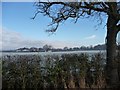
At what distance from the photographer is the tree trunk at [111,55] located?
720 centimetres

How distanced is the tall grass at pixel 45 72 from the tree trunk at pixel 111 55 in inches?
17.7

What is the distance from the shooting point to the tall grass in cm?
663

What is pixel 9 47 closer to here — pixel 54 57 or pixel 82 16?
pixel 54 57

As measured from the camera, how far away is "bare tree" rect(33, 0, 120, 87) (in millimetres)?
6914

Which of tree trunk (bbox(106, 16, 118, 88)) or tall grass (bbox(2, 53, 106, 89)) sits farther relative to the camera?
tree trunk (bbox(106, 16, 118, 88))

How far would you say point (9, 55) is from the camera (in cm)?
673

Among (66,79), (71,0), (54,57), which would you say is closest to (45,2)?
(71,0)

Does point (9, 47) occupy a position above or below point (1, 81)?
above

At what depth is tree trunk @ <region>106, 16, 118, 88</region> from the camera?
23.6 ft

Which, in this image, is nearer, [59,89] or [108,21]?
[59,89]

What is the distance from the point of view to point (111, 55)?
7.39 metres

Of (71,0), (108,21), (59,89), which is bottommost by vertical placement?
(59,89)

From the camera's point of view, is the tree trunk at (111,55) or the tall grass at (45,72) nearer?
the tall grass at (45,72)

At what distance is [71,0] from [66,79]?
218cm
